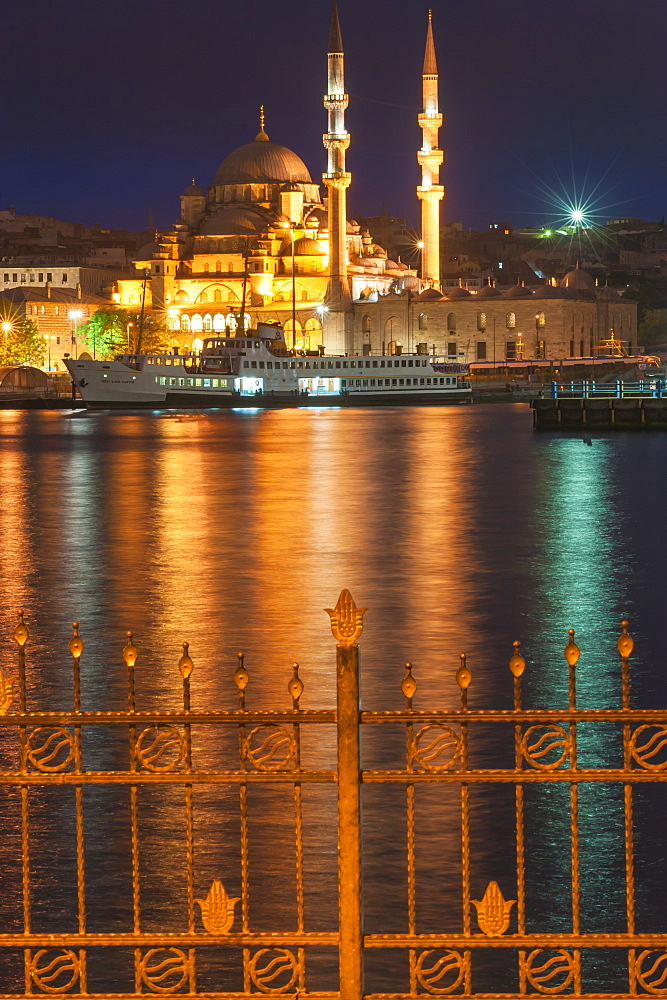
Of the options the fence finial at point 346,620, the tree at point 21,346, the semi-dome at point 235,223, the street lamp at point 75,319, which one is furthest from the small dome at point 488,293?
the fence finial at point 346,620

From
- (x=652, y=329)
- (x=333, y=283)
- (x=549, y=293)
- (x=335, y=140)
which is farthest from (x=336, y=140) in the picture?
(x=652, y=329)

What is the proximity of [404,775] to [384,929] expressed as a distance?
1597 mm

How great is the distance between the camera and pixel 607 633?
10414 mm

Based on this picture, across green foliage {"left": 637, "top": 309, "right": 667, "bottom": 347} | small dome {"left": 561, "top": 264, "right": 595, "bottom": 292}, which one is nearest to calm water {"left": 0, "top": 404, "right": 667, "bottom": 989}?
small dome {"left": 561, "top": 264, "right": 595, "bottom": 292}

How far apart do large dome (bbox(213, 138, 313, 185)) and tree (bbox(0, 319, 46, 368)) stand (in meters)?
20.8

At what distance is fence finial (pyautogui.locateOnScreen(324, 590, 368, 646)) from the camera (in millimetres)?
3311

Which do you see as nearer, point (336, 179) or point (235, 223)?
point (336, 179)

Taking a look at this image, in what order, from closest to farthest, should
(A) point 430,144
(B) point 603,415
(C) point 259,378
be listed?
(B) point 603,415 → (C) point 259,378 → (A) point 430,144

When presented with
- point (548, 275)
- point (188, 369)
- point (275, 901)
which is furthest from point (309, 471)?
point (548, 275)

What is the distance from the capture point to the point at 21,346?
259ft

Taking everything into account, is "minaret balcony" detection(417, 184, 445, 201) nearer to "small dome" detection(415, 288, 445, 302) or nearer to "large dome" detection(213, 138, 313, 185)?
"small dome" detection(415, 288, 445, 302)

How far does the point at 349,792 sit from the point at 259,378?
67905 millimetres

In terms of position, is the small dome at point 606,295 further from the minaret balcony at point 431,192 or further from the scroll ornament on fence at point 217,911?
the scroll ornament on fence at point 217,911

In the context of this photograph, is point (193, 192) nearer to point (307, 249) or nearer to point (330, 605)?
point (307, 249)
